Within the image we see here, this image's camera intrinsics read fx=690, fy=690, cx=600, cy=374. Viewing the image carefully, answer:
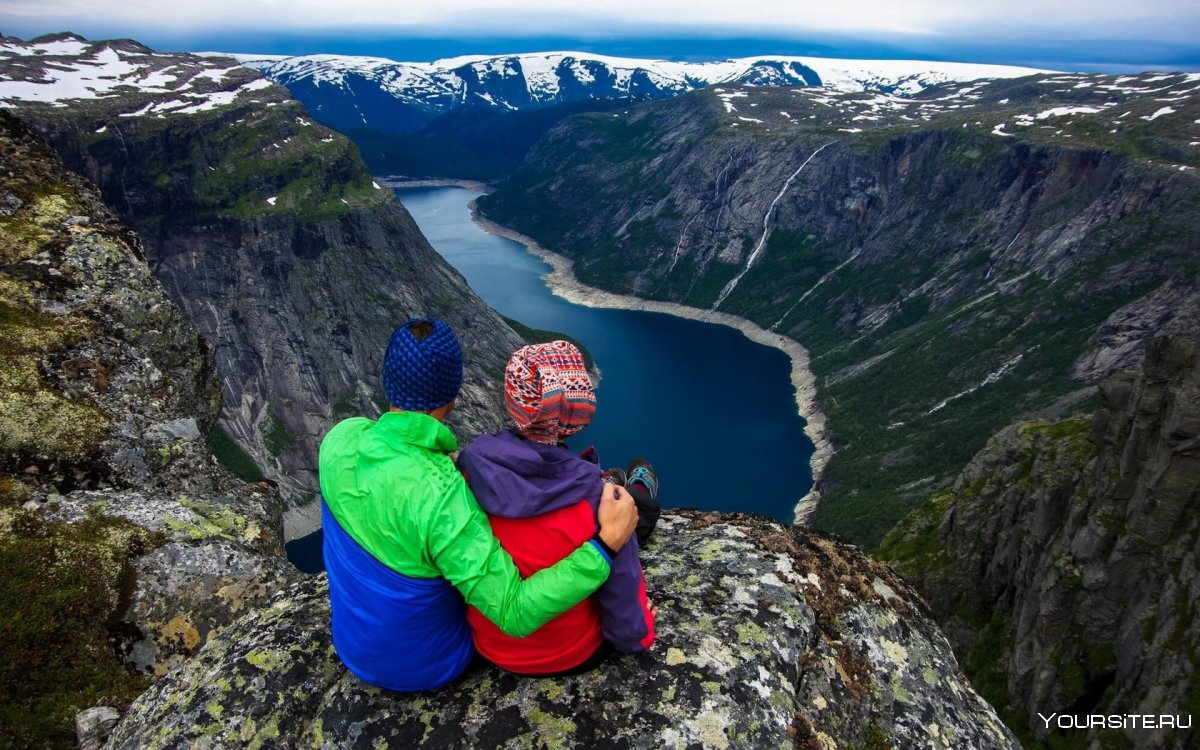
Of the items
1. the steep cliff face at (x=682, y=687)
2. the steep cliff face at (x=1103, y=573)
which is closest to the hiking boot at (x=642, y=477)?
the steep cliff face at (x=682, y=687)

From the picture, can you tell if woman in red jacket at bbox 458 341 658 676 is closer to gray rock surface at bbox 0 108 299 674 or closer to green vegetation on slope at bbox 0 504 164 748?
green vegetation on slope at bbox 0 504 164 748

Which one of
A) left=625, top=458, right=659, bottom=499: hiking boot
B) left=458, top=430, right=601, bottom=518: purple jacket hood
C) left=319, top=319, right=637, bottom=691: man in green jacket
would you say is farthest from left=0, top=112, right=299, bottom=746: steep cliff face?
left=458, top=430, right=601, bottom=518: purple jacket hood

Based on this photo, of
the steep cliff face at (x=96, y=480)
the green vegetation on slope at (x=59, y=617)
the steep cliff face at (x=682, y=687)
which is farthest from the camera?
the steep cliff face at (x=96, y=480)

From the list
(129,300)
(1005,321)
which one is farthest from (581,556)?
(1005,321)

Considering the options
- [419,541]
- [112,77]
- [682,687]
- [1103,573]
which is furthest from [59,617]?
[112,77]

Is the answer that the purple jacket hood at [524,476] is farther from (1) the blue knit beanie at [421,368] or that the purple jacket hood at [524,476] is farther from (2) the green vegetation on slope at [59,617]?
(2) the green vegetation on slope at [59,617]

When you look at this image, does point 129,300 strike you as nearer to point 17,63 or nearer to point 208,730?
point 208,730

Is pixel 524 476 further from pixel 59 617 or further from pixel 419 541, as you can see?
pixel 59 617
